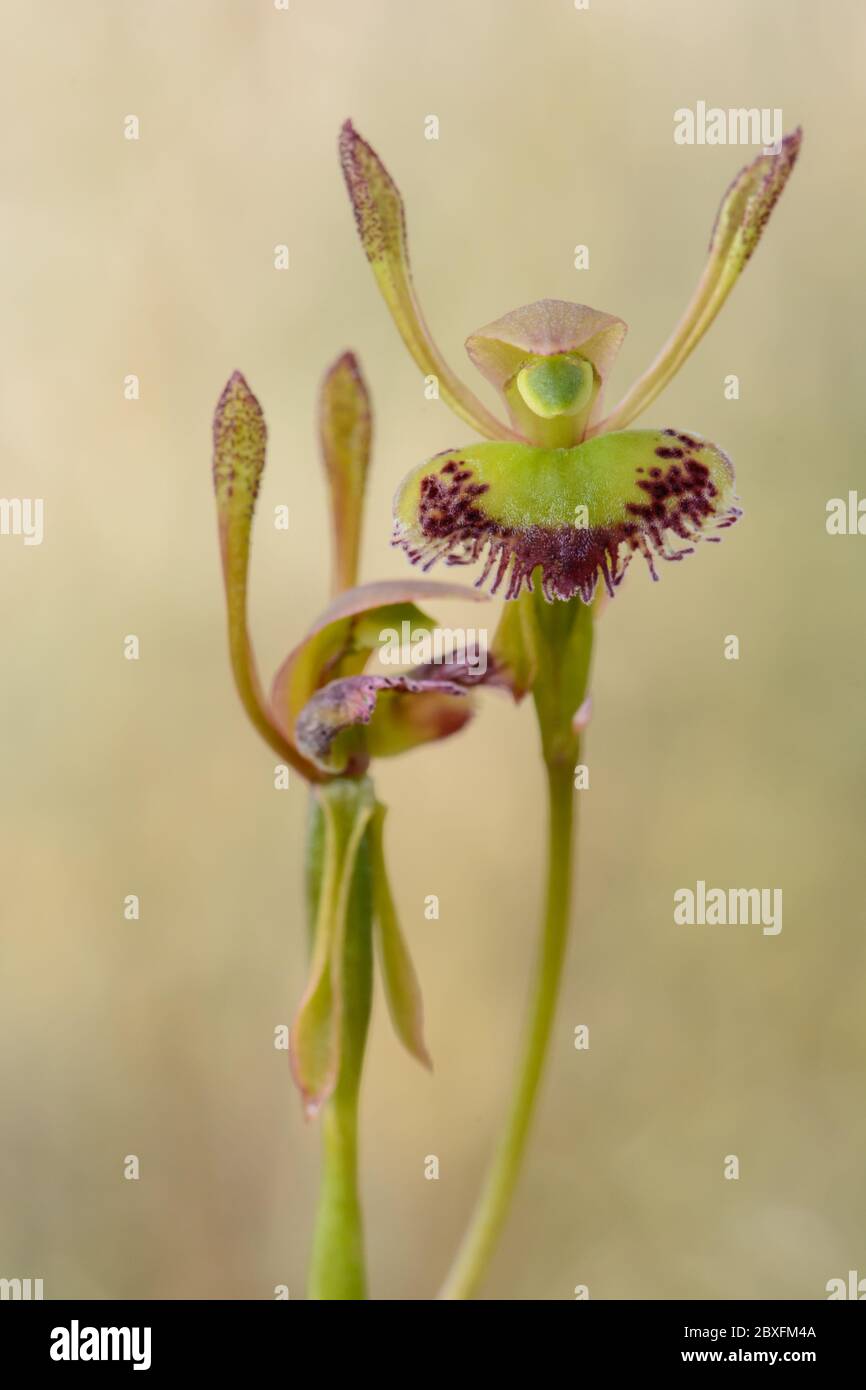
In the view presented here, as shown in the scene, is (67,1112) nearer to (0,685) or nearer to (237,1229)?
(237,1229)

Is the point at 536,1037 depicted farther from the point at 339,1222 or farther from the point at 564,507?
the point at 564,507

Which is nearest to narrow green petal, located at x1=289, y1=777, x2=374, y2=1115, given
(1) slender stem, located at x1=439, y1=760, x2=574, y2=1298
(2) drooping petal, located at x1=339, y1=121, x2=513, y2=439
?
(1) slender stem, located at x1=439, y1=760, x2=574, y2=1298

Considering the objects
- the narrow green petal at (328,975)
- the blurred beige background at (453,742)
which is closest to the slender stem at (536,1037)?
the narrow green petal at (328,975)

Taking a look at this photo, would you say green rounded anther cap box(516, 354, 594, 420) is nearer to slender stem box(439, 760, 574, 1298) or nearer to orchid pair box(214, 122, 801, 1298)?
orchid pair box(214, 122, 801, 1298)

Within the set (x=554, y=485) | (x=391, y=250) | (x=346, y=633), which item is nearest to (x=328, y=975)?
(x=346, y=633)

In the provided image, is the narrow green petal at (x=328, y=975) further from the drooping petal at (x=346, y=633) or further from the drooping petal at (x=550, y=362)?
the drooping petal at (x=550, y=362)

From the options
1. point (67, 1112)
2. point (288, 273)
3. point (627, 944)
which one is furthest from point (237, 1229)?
point (288, 273)
